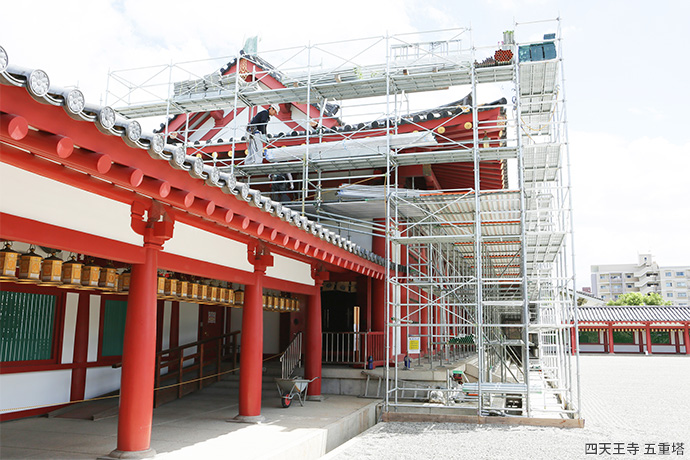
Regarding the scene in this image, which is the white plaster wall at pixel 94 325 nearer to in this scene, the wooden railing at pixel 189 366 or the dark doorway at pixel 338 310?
the wooden railing at pixel 189 366

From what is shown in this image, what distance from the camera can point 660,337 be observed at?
40.9 metres

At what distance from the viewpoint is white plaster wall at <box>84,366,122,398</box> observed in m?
9.65

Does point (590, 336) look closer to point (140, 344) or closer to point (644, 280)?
point (140, 344)

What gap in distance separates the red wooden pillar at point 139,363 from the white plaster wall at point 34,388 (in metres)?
2.95

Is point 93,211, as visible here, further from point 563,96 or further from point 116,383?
point 563,96

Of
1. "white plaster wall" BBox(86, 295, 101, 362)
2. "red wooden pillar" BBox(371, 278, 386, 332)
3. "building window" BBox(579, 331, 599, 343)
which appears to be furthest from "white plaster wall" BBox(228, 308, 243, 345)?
"building window" BBox(579, 331, 599, 343)

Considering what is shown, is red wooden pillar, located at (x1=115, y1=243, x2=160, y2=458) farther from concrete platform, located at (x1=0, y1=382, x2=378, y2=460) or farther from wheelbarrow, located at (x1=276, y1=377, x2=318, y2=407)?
wheelbarrow, located at (x1=276, y1=377, x2=318, y2=407)

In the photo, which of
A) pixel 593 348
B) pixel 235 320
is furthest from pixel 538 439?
pixel 593 348

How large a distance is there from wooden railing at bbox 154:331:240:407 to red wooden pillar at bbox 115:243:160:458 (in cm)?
411

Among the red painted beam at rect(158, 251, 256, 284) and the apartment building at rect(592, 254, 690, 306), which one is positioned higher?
the apartment building at rect(592, 254, 690, 306)

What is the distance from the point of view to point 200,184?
241 inches

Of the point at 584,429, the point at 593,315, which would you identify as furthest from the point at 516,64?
the point at 593,315

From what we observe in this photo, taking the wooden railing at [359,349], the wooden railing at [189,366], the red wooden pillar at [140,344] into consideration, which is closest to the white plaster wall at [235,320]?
the wooden railing at [189,366]

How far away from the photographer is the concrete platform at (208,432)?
6.76 m
